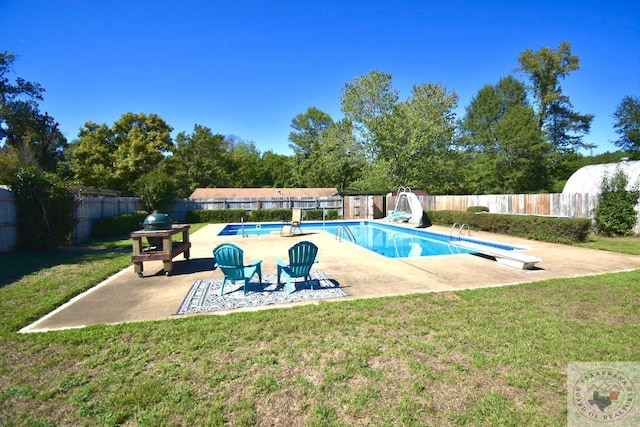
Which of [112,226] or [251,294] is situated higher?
[112,226]

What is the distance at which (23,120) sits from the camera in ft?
87.6

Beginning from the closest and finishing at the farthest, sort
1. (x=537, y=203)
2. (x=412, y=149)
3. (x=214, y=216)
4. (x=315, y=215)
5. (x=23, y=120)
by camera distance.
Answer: (x=537, y=203) < (x=214, y=216) < (x=315, y=215) < (x=23, y=120) < (x=412, y=149)

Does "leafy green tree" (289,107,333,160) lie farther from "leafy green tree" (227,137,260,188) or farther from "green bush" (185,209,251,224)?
"green bush" (185,209,251,224)

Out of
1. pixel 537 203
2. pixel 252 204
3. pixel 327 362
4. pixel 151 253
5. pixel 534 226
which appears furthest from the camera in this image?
pixel 252 204

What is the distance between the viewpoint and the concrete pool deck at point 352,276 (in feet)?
15.1

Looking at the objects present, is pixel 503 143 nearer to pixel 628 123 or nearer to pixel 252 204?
pixel 628 123

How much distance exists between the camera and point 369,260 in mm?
8297

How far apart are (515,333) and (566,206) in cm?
1360

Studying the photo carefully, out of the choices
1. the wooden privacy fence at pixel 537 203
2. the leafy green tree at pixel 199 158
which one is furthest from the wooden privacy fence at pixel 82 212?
the leafy green tree at pixel 199 158

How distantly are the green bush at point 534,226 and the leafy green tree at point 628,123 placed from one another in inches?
890

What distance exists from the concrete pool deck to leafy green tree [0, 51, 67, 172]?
25975 mm

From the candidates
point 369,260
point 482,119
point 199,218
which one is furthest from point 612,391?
point 482,119

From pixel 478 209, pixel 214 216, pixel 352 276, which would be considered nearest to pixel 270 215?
pixel 214 216

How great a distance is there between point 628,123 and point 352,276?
34.2 meters
